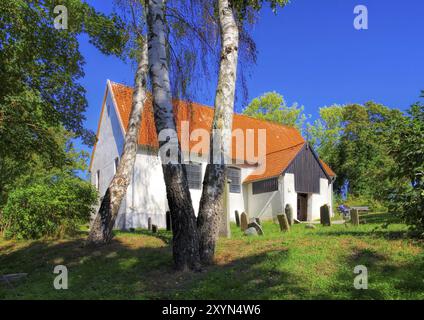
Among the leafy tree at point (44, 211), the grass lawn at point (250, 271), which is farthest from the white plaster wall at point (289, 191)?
the grass lawn at point (250, 271)

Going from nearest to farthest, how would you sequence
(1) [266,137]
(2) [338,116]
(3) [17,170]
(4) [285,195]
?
(3) [17,170]
(4) [285,195]
(1) [266,137]
(2) [338,116]

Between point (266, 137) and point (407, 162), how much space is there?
23599mm

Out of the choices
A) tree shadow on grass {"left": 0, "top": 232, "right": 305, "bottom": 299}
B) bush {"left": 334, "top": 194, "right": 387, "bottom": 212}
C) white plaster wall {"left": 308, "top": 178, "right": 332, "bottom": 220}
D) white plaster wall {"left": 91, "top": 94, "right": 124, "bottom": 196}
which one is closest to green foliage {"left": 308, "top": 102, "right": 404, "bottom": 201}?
bush {"left": 334, "top": 194, "right": 387, "bottom": 212}

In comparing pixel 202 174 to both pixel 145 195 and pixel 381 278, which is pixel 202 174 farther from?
pixel 381 278

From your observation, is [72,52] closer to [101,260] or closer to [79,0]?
[79,0]

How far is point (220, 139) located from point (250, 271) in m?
3.21

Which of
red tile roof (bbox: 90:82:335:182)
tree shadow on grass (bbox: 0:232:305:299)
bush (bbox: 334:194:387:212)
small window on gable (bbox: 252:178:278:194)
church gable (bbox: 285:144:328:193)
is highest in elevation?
red tile roof (bbox: 90:82:335:182)

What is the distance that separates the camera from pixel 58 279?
8875mm

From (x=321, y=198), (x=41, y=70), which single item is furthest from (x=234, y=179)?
(x=41, y=70)

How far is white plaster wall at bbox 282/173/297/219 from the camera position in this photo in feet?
89.7

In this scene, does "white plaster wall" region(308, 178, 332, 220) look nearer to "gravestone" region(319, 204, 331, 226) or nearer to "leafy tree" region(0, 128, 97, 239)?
"gravestone" region(319, 204, 331, 226)

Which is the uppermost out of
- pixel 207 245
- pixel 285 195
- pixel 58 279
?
pixel 285 195

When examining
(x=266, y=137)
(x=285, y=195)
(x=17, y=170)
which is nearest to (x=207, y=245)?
(x=17, y=170)

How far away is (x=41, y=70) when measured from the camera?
12.1 meters
